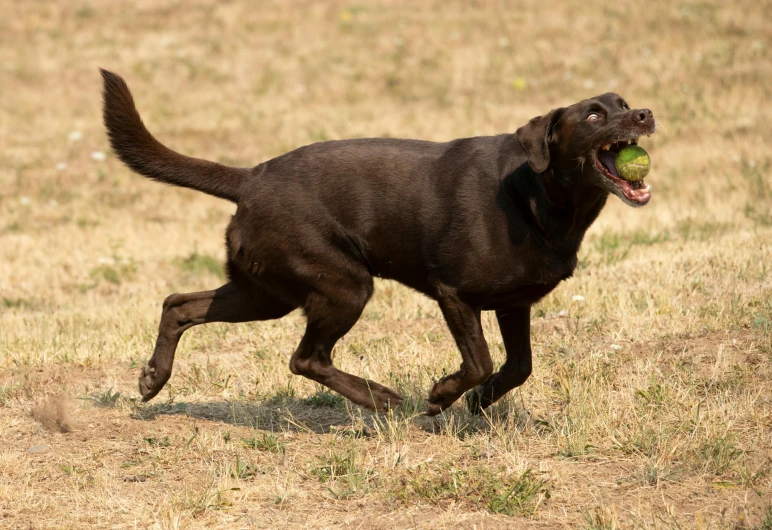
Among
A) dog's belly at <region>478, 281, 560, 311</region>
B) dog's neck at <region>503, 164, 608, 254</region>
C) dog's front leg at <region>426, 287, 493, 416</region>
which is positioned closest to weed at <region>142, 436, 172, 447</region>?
dog's front leg at <region>426, 287, 493, 416</region>

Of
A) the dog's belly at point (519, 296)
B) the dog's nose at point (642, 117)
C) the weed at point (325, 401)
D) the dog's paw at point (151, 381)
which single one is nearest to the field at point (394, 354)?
the weed at point (325, 401)

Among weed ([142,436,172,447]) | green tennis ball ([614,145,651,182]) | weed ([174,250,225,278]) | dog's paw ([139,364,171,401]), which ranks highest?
green tennis ball ([614,145,651,182])

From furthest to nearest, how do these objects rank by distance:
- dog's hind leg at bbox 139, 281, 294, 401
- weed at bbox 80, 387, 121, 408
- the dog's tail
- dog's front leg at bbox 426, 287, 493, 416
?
weed at bbox 80, 387, 121, 408, dog's hind leg at bbox 139, 281, 294, 401, the dog's tail, dog's front leg at bbox 426, 287, 493, 416

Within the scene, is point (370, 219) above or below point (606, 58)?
below

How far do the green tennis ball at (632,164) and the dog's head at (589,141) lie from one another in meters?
0.04

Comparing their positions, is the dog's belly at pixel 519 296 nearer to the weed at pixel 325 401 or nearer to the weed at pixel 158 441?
the weed at pixel 325 401

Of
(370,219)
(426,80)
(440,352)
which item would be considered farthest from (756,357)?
(426,80)

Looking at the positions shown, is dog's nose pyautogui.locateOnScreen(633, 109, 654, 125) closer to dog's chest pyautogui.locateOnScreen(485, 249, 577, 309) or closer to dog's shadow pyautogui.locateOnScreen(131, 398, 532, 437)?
dog's chest pyautogui.locateOnScreen(485, 249, 577, 309)

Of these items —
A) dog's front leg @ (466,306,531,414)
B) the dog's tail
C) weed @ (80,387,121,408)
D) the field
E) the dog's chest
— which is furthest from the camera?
weed @ (80,387,121,408)

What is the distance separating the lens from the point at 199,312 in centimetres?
523

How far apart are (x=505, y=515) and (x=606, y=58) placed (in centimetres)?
1331

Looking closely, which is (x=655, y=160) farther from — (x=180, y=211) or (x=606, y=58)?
(x=180, y=211)

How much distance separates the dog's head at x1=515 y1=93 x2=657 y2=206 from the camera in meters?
4.37

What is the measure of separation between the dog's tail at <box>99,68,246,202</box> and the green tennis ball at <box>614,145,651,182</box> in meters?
1.93
